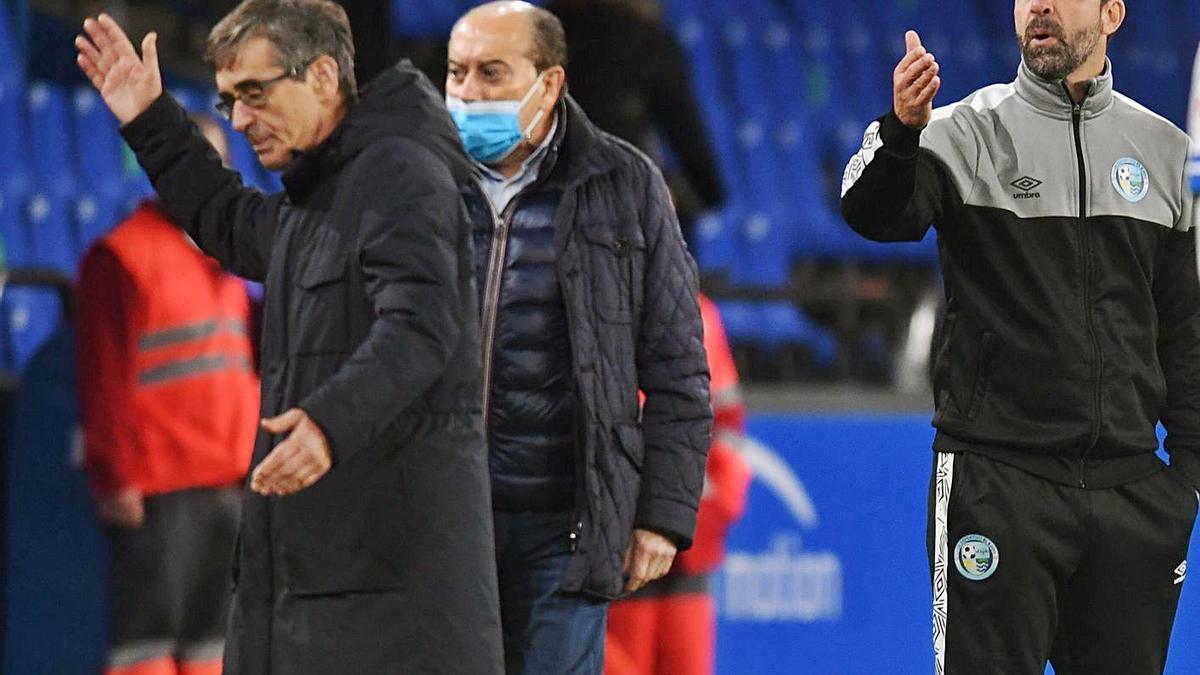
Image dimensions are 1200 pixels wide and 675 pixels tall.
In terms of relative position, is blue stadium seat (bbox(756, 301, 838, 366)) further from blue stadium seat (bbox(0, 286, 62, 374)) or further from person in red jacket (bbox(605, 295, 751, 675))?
blue stadium seat (bbox(0, 286, 62, 374))

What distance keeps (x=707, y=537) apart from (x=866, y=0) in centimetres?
585

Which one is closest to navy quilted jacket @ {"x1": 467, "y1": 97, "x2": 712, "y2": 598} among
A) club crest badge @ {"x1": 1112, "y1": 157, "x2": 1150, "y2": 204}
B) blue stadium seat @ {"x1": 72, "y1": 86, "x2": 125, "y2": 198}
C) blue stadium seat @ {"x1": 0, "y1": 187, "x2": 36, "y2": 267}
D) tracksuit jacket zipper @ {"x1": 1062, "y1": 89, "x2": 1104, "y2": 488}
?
tracksuit jacket zipper @ {"x1": 1062, "y1": 89, "x2": 1104, "y2": 488}

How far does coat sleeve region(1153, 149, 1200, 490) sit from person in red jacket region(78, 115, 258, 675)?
308 centimetres

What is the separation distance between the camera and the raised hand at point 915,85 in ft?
11.4

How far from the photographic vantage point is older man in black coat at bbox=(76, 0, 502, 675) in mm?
3316

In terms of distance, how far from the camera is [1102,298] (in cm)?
378

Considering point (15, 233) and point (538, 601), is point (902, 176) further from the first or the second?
point (15, 233)

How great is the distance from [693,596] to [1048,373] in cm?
227

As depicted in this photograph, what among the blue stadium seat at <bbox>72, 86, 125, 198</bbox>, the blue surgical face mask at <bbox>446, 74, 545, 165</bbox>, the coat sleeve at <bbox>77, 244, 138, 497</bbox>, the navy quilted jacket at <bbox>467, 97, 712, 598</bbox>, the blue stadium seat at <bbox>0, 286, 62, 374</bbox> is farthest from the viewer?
the blue stadium seat at <bbox>72, 86, 125, 198</bbox>

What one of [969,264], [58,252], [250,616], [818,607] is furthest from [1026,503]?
[58,252]

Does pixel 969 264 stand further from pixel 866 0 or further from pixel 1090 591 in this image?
pixel 866 0

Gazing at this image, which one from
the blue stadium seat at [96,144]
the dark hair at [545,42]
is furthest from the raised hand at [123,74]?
the blue stadium seat at [96,144]

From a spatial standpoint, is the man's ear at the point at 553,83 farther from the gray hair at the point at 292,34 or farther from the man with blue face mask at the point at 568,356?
the gray hair at the point at 292,34

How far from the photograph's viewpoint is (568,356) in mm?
4047
